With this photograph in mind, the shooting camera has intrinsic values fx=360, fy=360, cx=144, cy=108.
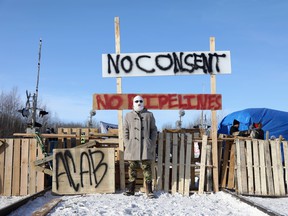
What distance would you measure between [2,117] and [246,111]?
3525 centimetres

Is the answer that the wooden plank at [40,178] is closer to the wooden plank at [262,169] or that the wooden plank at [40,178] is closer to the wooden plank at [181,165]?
the wooden plank at [181,165]

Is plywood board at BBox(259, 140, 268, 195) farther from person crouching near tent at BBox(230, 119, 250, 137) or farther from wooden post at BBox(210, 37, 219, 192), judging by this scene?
person crouching near tent at BBox(230, 119, 250, 137)

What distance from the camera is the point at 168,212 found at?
6062mm

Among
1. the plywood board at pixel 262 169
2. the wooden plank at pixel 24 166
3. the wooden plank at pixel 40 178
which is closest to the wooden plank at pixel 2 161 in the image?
the wooden plank at pixel 24 166

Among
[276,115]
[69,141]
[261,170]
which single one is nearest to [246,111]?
[276,115]

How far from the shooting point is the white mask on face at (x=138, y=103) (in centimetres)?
793

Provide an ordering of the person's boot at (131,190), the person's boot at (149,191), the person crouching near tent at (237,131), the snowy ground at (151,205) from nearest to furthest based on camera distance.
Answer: the snowy ground at (151,205) < the person's boot at (149,191) < the person's boot at (131,190) < the person crouching near tent at (237,131)

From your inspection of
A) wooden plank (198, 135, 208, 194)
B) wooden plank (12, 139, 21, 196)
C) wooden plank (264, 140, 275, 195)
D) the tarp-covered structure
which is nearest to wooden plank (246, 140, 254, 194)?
wooden plank (264, 140, 275, 195)

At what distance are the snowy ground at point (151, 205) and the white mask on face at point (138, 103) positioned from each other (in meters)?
1.89

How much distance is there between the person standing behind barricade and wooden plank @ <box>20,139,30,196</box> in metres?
2.53

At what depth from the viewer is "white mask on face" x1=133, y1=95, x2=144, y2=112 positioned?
793 centimetres

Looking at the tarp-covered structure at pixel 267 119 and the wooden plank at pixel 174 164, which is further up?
the tarp-covered structure at pixel 267 119

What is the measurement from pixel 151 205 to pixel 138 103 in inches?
90.8

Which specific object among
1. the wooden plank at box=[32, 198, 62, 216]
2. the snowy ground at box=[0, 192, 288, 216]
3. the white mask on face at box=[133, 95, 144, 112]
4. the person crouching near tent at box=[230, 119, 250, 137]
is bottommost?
the snowy ground at box=[0, 192, 288, 216]
